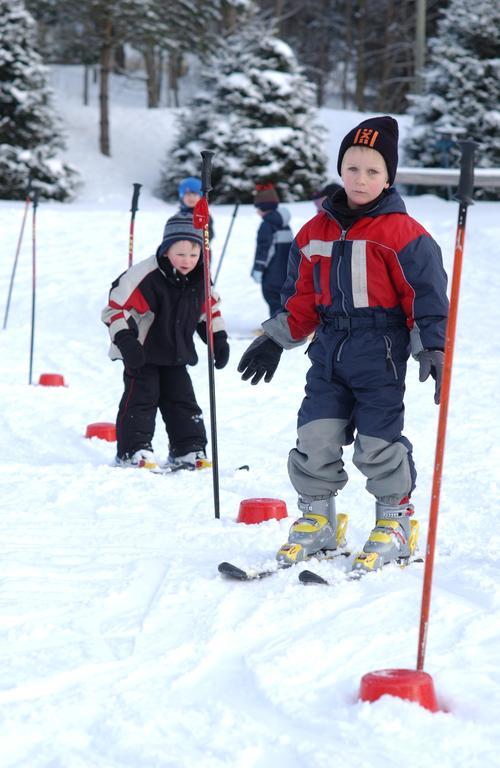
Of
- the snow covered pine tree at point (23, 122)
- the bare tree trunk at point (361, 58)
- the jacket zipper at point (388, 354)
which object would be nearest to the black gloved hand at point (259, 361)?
the jacket zipper at point (388, 354)

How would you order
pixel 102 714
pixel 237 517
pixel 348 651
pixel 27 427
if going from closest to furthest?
pixel 102 714
pixel 348 651
pixel 237 517
pixel 27 427

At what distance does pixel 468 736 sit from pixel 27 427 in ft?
18.0

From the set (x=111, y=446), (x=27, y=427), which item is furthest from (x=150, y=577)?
(x=27, y=427)

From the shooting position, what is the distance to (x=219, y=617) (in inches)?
130

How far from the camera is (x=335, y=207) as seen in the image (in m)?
3.84

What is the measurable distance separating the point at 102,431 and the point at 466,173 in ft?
15.8

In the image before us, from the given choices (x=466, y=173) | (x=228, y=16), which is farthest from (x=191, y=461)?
(x=228, y=16)

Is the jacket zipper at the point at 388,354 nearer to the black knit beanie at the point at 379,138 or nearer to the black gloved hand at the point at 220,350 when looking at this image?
the black knit beanie at the point at 379,138

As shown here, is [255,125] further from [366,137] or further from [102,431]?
[366,137]

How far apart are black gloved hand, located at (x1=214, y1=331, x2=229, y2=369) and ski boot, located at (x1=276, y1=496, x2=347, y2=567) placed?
70.5 inches

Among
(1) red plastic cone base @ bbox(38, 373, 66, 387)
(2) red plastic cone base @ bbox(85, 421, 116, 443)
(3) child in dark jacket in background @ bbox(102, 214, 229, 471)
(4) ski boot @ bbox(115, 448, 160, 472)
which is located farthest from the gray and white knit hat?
(1) red plastic cone base @ bbox(38, 373, 66, 387)

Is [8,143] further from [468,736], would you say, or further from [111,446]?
[468,736]

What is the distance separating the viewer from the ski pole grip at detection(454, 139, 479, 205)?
8.54 ft

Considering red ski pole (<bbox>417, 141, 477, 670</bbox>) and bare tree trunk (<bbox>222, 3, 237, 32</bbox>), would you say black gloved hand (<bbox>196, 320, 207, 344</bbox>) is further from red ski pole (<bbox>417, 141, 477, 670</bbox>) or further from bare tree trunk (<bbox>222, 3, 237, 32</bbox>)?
bare tree trunk (<bbox>222, 3, 237, 32</bbox>)
